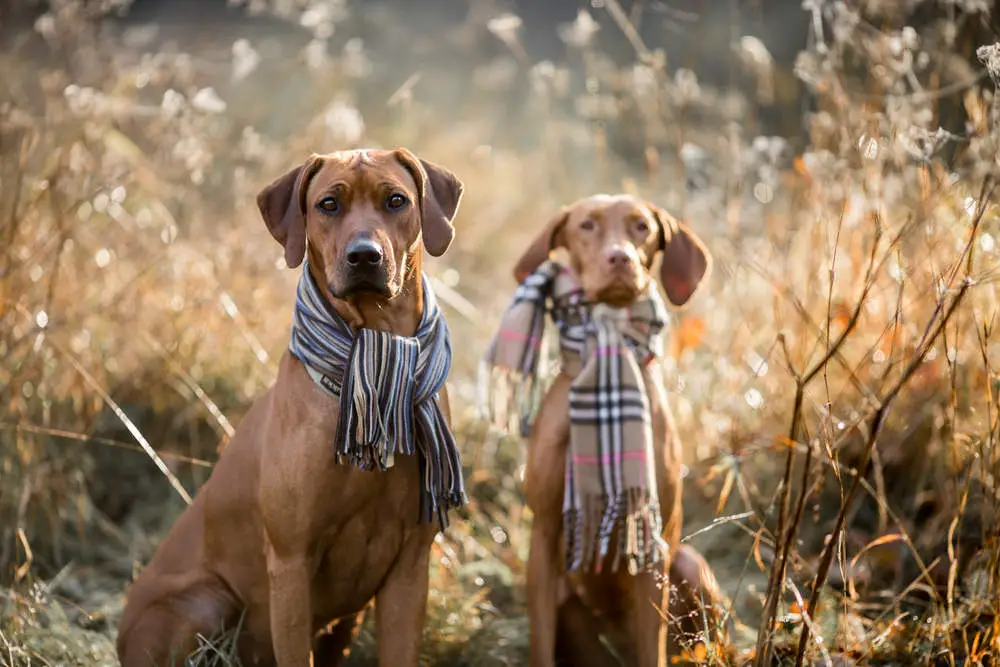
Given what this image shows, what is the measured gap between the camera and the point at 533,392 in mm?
4254

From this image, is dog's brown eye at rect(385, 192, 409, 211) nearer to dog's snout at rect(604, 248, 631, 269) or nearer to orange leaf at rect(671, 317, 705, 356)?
dog's snout at rect(604, 248, 631, 269)

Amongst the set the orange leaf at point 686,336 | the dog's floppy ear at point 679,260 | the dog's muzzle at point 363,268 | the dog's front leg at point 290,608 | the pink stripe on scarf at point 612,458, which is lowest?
the dog's front leg at point 290,608

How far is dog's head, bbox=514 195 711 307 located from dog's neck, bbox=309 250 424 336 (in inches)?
29.4

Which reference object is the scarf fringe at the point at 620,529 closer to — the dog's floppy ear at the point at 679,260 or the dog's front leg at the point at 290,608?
the dog's floppy ear at the point at 679,260

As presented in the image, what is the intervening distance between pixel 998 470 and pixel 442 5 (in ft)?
42.9

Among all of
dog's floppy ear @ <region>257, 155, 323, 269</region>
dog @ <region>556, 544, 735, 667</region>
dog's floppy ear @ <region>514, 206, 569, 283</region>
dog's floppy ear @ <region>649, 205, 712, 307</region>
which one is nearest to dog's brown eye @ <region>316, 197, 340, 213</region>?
dog's floppy ear @ <region>257, 155, 323, 269</region>

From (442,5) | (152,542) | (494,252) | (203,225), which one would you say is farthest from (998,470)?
(442,5)

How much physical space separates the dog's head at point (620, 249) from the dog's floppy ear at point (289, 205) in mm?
1018

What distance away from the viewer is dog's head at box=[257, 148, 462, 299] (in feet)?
10.2

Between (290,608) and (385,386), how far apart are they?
725 millimetres

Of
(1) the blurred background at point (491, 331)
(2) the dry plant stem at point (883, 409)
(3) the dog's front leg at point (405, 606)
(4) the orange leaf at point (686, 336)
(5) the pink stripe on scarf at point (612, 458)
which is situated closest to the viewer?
(2) the dry plant stem at point (883, 409)

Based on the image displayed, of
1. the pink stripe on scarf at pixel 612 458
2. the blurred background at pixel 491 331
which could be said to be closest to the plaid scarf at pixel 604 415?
the pink stripe on scarf at pixel 612 458

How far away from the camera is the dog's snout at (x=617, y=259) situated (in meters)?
3.80

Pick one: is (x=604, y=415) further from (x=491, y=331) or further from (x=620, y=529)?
(x=491, y=331)
